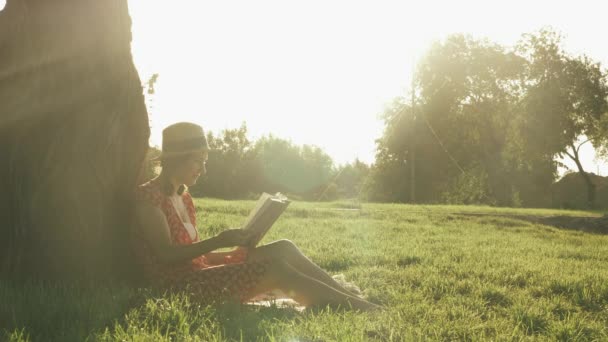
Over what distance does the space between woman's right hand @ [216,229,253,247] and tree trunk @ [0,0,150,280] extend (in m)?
1.22

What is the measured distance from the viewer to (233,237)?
413cm

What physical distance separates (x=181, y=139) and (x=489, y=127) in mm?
44739

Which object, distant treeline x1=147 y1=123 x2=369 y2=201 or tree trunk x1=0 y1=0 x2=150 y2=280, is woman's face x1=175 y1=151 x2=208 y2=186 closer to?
tree trunk x1=0 y1=0 x2=150 y2=280

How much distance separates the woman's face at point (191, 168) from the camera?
4.46m

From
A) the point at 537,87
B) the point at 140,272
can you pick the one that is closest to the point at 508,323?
the point at 140,272

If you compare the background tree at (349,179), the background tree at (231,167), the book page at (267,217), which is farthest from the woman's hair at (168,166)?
the background tree at (231,167)

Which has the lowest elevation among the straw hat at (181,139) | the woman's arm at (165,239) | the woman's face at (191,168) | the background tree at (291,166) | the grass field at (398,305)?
the grass field at (398,305)

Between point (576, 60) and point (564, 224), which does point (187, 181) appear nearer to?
point (564, 224)

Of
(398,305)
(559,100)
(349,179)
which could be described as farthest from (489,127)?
(349,179)

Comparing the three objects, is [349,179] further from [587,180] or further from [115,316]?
[115,316]

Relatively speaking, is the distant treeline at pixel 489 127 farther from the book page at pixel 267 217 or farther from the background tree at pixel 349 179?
the book page at pixel 267 217

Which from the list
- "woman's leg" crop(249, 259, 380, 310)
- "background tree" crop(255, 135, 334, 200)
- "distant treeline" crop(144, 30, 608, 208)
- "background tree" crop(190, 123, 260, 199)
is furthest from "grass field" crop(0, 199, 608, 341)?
"background tree" crop(255, 135, 334, 200)

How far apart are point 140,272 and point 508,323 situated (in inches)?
135

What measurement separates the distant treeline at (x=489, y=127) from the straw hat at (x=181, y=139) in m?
34.1
